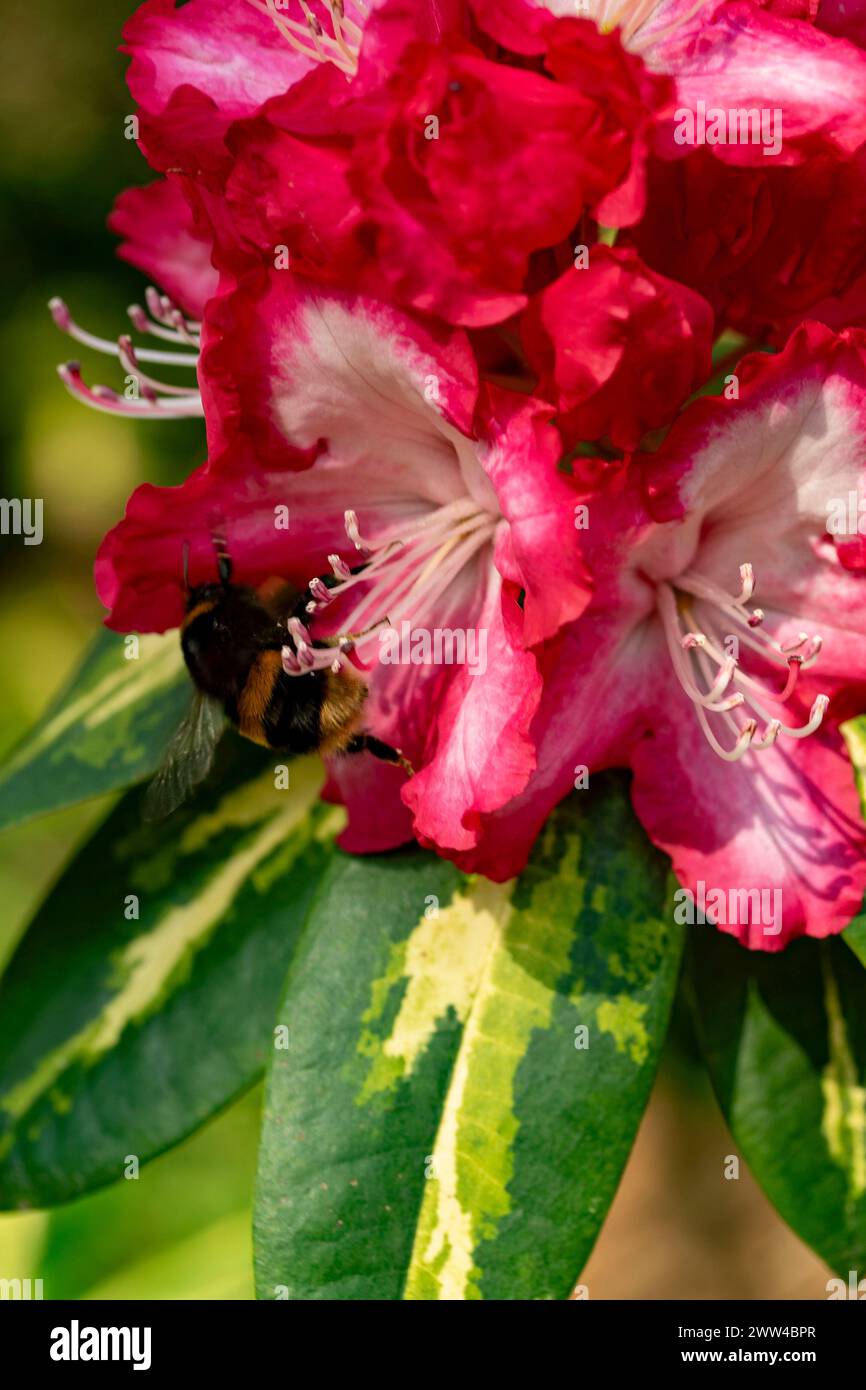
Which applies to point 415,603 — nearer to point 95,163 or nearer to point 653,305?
point 653,305

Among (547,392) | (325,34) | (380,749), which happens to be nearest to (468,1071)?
(380,749)

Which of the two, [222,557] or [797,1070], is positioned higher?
[222,557]

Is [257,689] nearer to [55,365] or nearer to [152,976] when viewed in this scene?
[152,976]

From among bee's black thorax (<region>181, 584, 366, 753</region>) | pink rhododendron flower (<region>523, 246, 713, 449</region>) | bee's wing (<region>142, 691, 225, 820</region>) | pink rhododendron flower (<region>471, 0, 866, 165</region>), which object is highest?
pink rhododendron flower (<region>471, 0, 866, 165</region>)

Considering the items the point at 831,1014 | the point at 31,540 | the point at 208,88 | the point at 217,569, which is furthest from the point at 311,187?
the point at 31,540

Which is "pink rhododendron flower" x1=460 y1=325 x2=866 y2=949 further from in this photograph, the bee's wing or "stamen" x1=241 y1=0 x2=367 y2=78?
"stamen" x1=241 y1=0 x2=367 y2=78

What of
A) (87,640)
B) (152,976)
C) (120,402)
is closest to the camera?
(120,402)

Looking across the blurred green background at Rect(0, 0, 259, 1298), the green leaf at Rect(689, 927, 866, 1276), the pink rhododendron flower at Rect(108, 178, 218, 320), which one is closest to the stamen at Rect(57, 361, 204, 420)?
the pink rhododendron flower at Rect(108, 178, 218, 320)

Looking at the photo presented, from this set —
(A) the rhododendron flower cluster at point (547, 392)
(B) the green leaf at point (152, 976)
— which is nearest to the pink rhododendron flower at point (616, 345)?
(A) the rhododendron flower cluster at point (547, 392)
